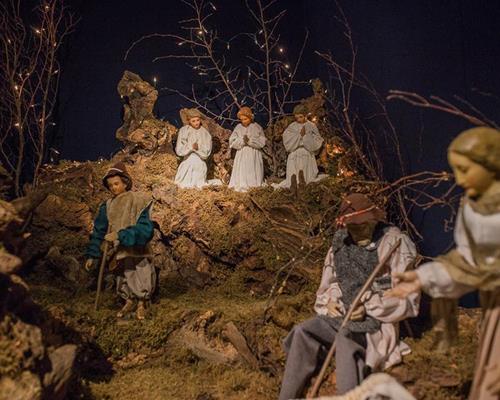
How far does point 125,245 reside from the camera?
15.1ft

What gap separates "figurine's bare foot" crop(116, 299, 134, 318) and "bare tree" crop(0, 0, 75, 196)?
2990 millimetres

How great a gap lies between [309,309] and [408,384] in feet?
4.20

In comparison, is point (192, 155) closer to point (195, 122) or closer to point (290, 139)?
point (195, 122)

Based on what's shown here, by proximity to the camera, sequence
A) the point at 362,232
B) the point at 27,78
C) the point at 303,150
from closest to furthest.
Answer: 1. the point at 362,232
2. the point at 27,78
3. the point at 303,150

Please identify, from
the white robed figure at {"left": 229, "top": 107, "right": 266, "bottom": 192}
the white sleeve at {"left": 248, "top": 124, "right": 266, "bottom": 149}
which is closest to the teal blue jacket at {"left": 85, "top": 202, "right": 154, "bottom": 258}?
the white robed figure at {"left": 229, "top": 107, "right": 266, "bottom": 192}

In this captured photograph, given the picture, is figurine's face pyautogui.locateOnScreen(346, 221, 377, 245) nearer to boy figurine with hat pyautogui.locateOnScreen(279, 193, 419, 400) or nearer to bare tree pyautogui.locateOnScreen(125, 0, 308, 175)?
boy figurine with hat pyautogui.locateOnScreen(279, 193, 419, 400)

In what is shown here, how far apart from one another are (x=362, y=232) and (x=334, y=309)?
651mm

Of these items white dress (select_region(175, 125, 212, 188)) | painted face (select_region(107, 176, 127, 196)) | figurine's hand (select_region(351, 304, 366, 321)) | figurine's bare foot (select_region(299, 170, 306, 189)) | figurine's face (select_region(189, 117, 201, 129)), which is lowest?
figurine's hand (select_region(351, 304, 366, 321))

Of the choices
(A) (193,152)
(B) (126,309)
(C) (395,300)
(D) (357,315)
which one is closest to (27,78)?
(A) (193,152)

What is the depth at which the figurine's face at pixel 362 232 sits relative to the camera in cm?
361

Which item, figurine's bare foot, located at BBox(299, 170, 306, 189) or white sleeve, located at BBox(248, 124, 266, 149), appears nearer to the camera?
figurine's bare foot, located at BBox(299, 170, 306, 189)

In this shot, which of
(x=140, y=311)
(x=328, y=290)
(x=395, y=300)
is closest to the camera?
(x=395, y=300)

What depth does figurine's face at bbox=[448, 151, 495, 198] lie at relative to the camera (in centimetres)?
215

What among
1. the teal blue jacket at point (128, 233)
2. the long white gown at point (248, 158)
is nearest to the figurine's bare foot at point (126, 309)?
the teal blue jacket at point (128, 233)
